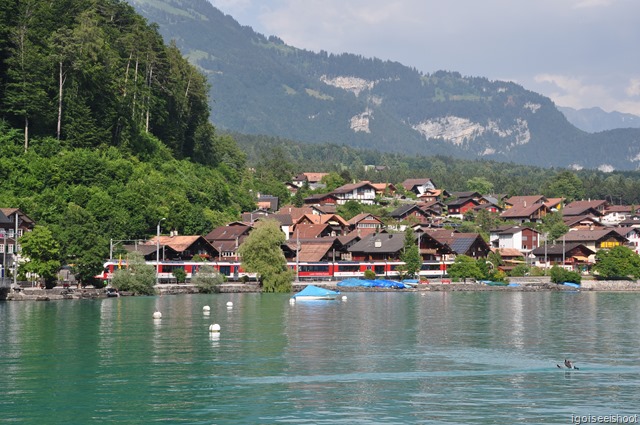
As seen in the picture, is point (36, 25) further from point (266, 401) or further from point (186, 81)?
point (266, 401)

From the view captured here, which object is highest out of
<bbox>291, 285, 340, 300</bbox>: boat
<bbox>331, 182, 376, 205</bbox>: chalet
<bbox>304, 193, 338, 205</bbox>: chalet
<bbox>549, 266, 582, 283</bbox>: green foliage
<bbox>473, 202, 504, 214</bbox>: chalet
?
<bbox>331, 182, 376, 205</bbox>: chalet

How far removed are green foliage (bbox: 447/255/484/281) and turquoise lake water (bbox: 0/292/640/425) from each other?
4857cm

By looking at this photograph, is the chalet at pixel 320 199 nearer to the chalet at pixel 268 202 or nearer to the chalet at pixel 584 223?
the chalet at pixel 268 202

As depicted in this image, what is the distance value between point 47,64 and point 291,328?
183 feet

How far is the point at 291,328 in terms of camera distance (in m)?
55.3

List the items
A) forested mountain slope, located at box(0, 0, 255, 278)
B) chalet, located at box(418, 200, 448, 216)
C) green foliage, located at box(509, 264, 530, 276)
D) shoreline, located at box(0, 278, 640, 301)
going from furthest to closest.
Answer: chalet, located at box(418, 200, 448, 216) < green foliage, located at box(509, 264, 530, 276) < forested mountain slope, located at box(0, 0, 255, 278) < shoreline, located at box(0, 278, 640, 301)

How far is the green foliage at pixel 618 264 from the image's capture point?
12056 cm

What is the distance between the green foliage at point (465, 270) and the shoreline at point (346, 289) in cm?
373

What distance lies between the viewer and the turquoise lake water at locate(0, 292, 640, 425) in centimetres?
3055

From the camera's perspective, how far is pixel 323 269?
117625mm

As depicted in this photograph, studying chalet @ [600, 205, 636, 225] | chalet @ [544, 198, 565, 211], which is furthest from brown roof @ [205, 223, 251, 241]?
A: chalet @ [600, 205, 636, 225]

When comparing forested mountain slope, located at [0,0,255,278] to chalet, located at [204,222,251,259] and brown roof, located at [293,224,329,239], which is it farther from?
brown roof, located at [293,224,329,239]

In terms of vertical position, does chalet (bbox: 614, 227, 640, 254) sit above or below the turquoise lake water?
above

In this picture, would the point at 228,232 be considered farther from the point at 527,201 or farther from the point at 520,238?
the point at 527,201
